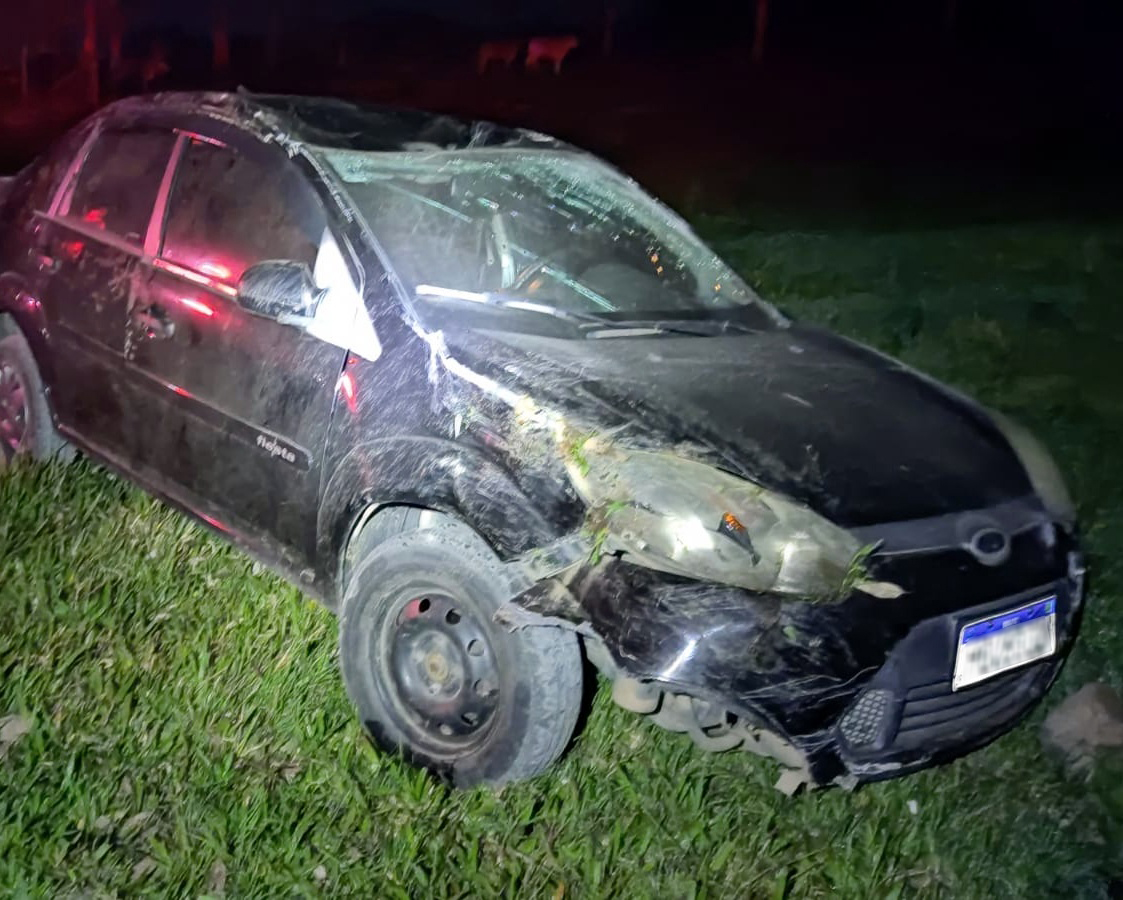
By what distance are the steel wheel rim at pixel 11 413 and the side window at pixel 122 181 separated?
0.74 m

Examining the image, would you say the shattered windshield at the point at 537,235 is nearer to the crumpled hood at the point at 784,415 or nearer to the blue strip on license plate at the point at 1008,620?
the crumpled hood at the point at 784,415

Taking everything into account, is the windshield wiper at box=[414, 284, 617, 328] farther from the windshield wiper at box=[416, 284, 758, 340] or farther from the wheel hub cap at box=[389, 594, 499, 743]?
the wheel hub cap at box=[389, 594, 499, 743]

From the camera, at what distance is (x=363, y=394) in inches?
118

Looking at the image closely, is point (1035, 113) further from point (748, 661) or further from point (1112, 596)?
point (748, 661)

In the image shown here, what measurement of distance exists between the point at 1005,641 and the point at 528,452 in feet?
4.33

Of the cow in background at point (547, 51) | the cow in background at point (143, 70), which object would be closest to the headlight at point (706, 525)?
the cow in background at point (143, 70)

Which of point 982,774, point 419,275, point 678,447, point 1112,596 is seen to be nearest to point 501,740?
point 678,447

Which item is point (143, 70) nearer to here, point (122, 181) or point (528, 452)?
point (122, 181)

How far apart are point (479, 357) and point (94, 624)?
1.72 metres

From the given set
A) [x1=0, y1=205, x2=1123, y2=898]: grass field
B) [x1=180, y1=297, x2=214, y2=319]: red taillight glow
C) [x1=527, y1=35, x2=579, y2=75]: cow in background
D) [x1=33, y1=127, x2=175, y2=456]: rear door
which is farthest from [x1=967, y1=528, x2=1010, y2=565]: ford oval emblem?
[x1=527, y1=35, x2=579, y2=75]: cow in background

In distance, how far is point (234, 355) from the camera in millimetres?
3328

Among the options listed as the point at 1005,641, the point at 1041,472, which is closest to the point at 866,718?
the point at 1005,641

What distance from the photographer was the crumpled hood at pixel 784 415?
278 cm

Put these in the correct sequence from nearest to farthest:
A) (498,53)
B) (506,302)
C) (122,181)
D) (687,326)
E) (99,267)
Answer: (506,302) → (687,326) → (99,267) → (122,181) → (498,53)
